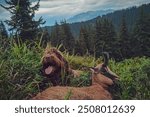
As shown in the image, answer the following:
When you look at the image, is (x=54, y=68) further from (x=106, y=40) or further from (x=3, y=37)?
(x=106, y=40)

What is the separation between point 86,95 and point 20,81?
75 cm

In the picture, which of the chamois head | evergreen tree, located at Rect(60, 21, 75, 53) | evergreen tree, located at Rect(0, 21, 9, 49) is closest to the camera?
the chamois head

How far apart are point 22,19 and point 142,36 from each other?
182cm

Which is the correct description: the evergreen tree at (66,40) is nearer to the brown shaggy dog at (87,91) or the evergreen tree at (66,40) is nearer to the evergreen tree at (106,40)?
the evergreen tree at (106,40)

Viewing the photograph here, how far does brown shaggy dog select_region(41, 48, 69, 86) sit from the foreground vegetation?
0.34 ft

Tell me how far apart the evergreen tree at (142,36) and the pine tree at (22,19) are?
1519mm

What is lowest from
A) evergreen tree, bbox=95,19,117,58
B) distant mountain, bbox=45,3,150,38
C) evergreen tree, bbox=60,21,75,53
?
evergreen tree, bbox=60,21,75,53

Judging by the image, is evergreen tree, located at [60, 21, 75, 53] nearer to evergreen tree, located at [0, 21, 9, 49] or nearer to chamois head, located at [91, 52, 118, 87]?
evergreen tree, located at [0, 21, 9, 49]

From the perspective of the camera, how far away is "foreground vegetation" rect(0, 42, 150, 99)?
6.18m

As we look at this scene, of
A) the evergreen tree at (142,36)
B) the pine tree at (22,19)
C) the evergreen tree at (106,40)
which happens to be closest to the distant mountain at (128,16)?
Result: the evergreen tree at (142,36)

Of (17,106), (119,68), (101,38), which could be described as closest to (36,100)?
(17,106)

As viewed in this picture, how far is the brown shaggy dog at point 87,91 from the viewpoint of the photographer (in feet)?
19.9

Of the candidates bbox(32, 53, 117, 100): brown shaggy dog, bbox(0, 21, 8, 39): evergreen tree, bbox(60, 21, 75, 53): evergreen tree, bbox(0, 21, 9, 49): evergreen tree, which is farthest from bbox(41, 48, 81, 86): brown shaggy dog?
bbox(60, 21, 75, 53): evergreen tree

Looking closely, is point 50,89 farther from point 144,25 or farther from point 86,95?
point 144,25
